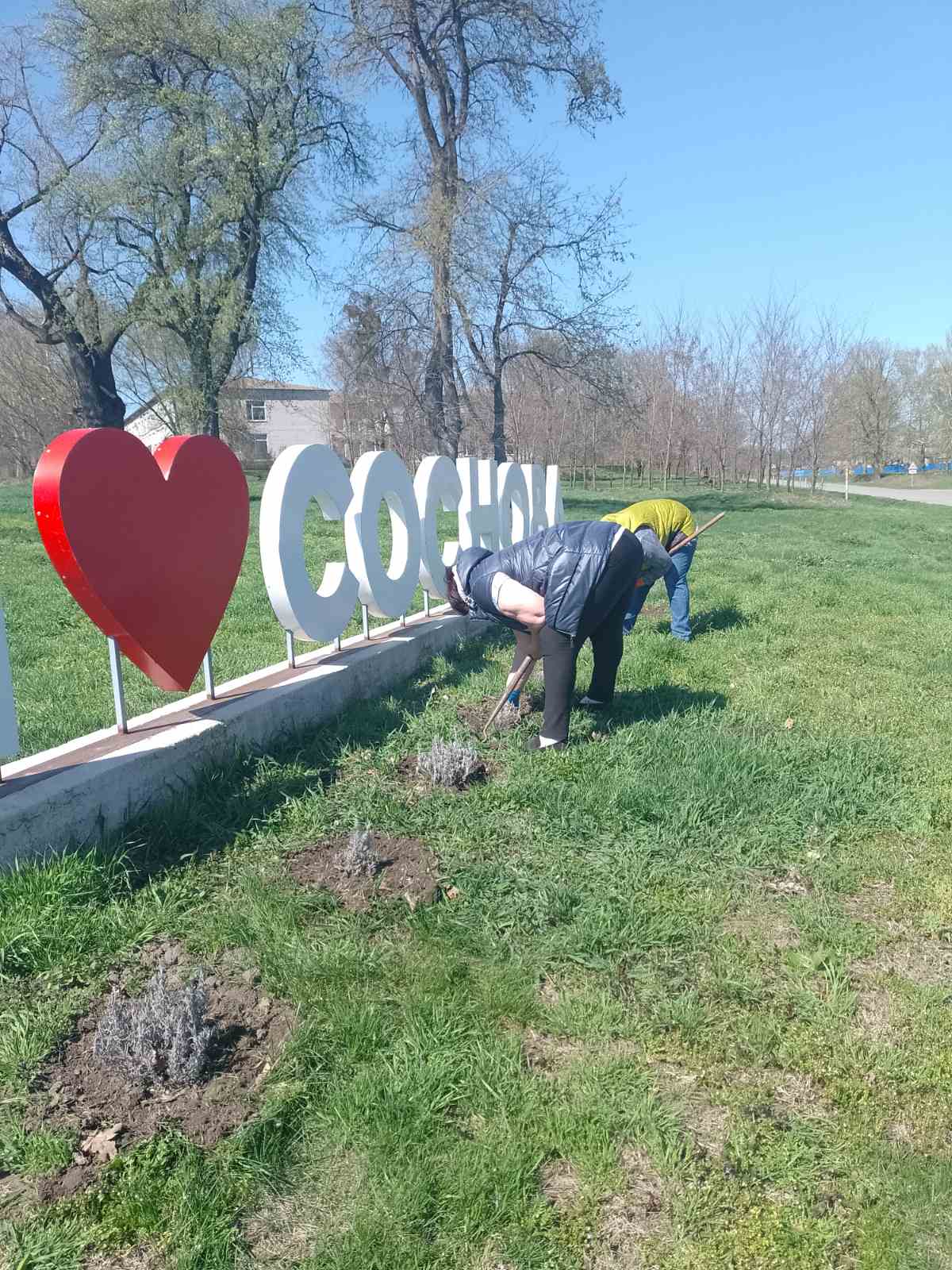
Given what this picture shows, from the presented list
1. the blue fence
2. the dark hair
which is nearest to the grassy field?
the dark hair

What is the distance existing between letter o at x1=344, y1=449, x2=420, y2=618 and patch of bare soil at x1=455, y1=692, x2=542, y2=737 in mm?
1113

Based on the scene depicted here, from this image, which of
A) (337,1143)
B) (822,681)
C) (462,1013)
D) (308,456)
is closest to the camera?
(337,1143)

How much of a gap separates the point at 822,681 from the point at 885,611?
10.8 feet

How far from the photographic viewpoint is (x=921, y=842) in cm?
402

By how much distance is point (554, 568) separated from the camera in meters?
4.62

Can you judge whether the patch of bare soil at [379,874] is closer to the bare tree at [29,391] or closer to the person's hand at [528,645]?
the person's hand at [528,645]

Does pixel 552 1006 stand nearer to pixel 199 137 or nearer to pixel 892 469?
pixel 199 137

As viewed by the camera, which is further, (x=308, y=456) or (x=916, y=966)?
(x=308, y=456)

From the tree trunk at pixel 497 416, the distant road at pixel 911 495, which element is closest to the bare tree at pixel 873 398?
the distant road at pixel 911 495

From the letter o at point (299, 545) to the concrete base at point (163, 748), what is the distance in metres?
0.34

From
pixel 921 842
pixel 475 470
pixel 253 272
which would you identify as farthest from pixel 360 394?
pixel 921 842

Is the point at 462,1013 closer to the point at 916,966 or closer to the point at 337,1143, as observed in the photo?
the point at 337,1143

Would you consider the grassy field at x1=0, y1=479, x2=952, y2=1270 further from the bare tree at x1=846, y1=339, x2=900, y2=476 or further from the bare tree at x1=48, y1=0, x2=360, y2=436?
the bare tree at x1=846, y1=339, x2=900, y2=476

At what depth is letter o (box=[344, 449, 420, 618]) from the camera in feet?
19.7
